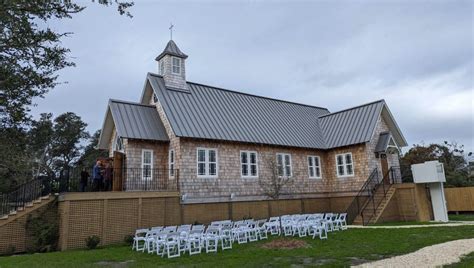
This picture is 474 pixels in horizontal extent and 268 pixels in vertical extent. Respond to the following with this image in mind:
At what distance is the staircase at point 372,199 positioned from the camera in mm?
19812

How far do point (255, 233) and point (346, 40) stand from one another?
45.9 ft

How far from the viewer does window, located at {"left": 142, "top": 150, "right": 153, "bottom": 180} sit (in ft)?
58.0

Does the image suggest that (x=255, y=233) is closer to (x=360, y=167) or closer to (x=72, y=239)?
(x=72, y=239)

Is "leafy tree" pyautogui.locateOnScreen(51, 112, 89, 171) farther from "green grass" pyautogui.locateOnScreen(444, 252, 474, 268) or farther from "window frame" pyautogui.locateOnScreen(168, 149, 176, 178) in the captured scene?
"green grass" pyautogui.locateOnScreen(444, 252, 474, 268)

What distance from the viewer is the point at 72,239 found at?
44.9ft

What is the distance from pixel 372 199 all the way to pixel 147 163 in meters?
13.6

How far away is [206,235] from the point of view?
1220cm

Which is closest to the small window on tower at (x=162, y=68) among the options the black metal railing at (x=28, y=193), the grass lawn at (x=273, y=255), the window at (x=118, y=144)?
the window at (x=118, y=144)

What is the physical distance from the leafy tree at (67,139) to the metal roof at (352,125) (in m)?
36.3

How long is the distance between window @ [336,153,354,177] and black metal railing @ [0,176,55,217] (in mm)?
17822

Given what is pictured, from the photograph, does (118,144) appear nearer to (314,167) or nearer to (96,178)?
(96,178)

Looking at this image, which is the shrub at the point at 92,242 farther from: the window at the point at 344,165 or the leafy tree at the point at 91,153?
the leafy tree at the point at 91,153

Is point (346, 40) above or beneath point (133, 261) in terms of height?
above

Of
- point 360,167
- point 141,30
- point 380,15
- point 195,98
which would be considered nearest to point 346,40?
point 380,15
